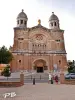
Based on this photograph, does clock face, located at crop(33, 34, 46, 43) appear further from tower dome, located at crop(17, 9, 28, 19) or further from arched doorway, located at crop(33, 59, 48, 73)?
tower dome, located at crop(17, 9, 28, 19)

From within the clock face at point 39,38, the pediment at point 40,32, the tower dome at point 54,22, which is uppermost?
the tower dome at point 54,22

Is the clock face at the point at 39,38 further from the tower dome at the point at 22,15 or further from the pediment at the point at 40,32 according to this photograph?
the tower dome at the point at 22,15

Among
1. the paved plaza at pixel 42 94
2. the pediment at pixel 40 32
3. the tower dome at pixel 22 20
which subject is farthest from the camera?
the tower dome at pixel 22 20

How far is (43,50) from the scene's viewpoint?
49.5 metres

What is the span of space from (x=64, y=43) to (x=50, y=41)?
157 inches

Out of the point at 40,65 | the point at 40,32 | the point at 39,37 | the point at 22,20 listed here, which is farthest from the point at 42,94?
the point at 22,20

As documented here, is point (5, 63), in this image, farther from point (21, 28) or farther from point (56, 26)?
point (56, 26)

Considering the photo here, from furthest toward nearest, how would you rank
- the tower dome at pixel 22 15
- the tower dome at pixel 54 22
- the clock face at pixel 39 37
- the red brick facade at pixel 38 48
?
1. the tower dome at pixel 54 22
2. the tower dome at pixel 22 15
3. the clock face at pixel 39 37
4. the red brick facade at pixel 38 48

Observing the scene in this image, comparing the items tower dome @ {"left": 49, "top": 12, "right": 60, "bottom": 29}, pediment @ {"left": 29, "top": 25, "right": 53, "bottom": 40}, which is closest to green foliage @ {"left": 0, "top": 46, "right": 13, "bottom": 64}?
pediment @ {"left": 29, "top": 25, "right": 53, "bottom": 40}

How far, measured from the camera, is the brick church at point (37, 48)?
4838cm

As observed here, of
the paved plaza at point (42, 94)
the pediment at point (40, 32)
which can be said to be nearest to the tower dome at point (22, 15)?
the pediment at point (40, 32)

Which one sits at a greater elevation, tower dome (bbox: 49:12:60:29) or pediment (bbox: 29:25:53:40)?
tower dome (bbox: 49:12:60:29)

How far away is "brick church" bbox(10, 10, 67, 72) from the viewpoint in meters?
48.4

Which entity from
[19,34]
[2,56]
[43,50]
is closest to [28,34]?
[19,34]
